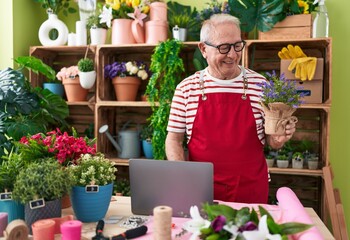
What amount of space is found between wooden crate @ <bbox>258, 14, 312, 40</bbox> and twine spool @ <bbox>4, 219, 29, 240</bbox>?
229 centimetres

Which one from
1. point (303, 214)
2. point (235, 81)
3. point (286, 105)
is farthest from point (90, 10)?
point (303, 214)

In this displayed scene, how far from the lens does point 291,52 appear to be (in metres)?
2.84

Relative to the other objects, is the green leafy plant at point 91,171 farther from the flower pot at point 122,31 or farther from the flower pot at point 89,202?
the flower pot at point 122,31

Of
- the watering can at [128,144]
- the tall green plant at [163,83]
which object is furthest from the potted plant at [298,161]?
the watering can at [128,144]

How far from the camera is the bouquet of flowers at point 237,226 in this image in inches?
35.8

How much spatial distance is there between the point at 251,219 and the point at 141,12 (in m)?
2.48

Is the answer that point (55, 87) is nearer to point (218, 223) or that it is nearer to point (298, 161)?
point (298, 161)

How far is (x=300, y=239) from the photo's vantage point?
1.05 m

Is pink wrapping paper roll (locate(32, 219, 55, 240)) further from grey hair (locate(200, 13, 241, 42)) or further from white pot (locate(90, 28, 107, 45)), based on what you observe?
white pot (locate(90, 28, 107, 45))

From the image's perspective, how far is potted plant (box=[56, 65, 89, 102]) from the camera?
10.6ft

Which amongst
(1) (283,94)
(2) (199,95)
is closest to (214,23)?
(2) (199,95)

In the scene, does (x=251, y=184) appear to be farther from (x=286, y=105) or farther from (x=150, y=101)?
(x=150, y=101)

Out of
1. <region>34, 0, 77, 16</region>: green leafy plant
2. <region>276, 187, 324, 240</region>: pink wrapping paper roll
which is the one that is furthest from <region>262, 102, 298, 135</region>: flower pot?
<region>34, 0, 77, 16</region>: green leafy plant

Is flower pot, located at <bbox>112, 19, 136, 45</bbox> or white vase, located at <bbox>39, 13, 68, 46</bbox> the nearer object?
flower pot, located at <bbox>112, 19, 136, 45</bbox>
